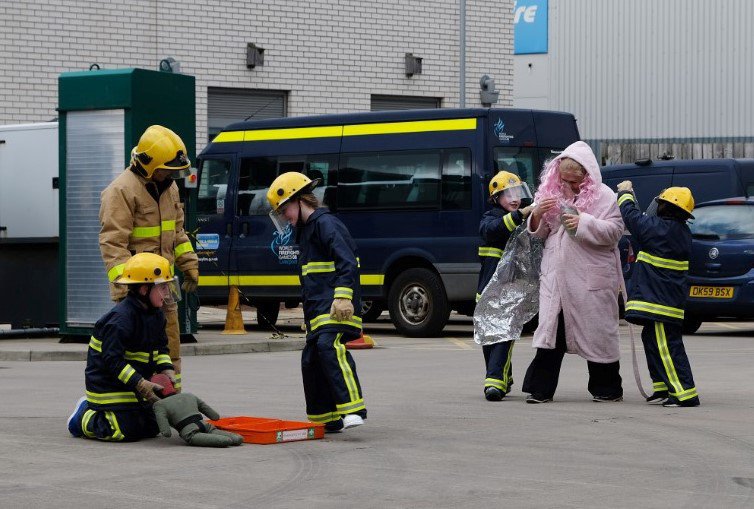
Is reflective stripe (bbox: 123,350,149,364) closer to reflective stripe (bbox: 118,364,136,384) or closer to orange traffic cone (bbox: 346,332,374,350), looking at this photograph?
reflective stripe (bbox: 118,364,136,384)

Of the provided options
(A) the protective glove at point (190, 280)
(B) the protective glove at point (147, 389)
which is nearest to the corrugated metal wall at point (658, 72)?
(A) the protective glove at point (190, 280)

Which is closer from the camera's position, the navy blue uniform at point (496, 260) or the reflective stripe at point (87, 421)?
the reflective stripe at point (87, 421)

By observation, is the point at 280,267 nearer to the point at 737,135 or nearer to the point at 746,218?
the point at 746,218

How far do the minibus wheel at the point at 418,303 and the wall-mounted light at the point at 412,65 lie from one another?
9.34 meters

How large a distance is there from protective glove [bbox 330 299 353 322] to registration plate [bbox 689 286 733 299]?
10.2 m

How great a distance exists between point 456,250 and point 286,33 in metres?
8.93

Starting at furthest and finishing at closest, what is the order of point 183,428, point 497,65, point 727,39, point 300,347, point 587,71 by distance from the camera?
point 587,71 < point 727,39 < point 497,65 < point 300,347 < point 183,428

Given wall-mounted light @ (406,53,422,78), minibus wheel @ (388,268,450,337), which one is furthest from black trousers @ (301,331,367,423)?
wall-mounted light @ (406,53,422,78)

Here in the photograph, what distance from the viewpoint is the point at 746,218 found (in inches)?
771

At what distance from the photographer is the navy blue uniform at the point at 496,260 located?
11969 millimetres

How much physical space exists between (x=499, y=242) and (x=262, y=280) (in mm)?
9095

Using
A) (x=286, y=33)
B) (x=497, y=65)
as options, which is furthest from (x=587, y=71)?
(x=286, y=33)

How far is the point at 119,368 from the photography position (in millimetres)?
9461

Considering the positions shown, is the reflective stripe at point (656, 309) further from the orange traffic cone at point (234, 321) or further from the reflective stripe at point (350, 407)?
the orange traffic cone at point (234, 321)
